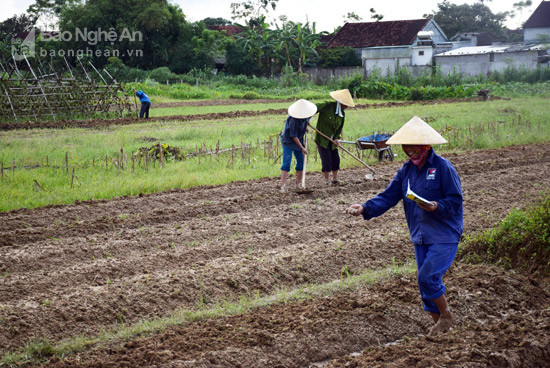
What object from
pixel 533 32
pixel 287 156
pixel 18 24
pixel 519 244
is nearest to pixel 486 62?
pixel 533 32

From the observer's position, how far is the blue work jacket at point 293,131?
9250mm

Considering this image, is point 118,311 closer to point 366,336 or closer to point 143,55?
point 366,336

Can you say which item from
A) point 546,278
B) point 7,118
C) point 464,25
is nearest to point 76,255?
point 546,278

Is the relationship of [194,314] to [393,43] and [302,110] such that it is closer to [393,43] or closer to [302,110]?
[302,110]

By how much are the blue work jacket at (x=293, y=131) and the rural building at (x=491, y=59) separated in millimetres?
28007

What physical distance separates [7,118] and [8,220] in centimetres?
1498

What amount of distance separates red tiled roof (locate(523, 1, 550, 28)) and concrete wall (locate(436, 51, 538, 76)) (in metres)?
17.1

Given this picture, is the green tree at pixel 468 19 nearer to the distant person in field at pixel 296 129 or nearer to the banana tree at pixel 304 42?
the banana tree at pixel 304 42

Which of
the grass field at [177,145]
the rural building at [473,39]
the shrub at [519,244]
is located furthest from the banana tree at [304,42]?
the shrub at [519,244]

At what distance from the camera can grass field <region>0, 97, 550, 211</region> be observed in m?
10.4

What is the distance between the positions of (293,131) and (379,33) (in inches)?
1509

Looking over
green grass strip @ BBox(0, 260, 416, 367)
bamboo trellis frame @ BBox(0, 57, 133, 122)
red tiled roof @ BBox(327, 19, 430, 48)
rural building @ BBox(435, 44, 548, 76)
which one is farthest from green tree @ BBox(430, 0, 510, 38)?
green grass strip @ BBox(0, 260, 416, 367)

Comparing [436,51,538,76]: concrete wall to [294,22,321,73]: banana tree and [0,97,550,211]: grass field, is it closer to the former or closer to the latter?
[294,22,321,73]: banana tree

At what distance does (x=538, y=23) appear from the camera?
167 ft
